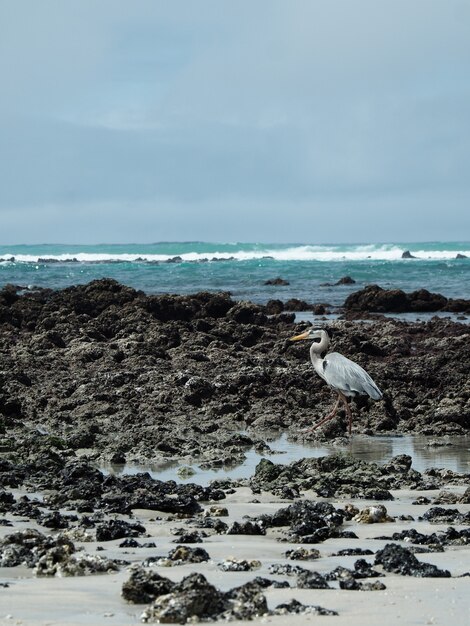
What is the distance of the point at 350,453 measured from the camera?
37.4 feet

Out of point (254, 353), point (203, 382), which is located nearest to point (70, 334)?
point (254, 353)

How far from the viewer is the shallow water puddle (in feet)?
32.8

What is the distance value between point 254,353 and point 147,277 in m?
37.4

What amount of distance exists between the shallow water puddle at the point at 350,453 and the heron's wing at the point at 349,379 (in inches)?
25.7

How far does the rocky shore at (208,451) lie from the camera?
5.93 m

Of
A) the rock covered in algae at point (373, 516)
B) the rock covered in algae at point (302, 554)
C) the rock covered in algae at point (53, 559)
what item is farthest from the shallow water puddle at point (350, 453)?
the rock covered in algae at point (53, 559)

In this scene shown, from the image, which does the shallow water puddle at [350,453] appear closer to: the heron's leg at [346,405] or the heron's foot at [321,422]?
the heron's leg at [346,405]

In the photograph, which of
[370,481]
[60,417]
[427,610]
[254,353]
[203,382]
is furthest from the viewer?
[254,353]

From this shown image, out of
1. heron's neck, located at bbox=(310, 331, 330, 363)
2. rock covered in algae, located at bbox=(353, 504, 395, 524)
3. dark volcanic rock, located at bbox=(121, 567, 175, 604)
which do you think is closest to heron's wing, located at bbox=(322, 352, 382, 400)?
heron's neck, located at bbox=(310, 331, 330, 363)

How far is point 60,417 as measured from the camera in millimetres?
13133

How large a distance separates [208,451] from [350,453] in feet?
5.01

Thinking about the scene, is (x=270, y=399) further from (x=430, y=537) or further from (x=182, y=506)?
(x=430, y=537)

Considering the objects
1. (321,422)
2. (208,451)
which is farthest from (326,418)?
(208,451)

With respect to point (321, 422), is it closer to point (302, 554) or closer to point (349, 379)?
point (349, 379)
